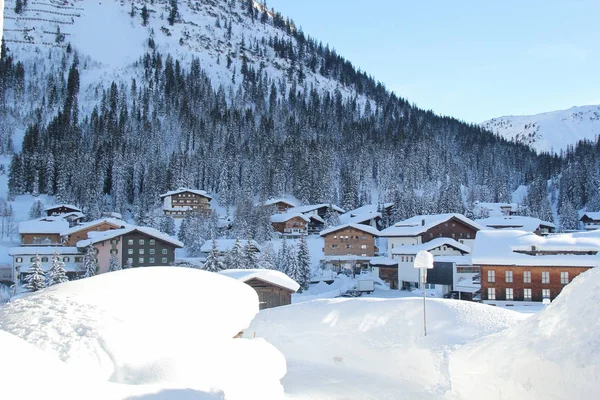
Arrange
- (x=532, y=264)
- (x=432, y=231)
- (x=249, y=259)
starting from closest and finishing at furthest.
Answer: (x=532, y=264)
(x=249, y=259)
(x=432, y=231)

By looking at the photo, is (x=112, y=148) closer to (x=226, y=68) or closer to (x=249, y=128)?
(x=249, y=128)

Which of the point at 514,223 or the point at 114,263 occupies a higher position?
the point at 514,223

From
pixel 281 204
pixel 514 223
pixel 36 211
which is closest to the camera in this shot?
pixel 514 223

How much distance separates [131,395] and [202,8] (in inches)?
7594

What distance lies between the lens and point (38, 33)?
14475 cm

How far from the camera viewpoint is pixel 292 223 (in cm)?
7019

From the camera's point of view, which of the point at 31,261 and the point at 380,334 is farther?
the point at 31,261

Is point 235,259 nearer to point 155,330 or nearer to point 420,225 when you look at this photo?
point 420,225

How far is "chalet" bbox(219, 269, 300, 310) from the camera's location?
21280 millimetres

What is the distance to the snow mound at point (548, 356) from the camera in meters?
7.73

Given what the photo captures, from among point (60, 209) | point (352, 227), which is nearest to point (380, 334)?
point (352, 227)

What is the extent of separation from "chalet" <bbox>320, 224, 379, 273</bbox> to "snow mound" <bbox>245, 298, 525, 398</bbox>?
3628 cm

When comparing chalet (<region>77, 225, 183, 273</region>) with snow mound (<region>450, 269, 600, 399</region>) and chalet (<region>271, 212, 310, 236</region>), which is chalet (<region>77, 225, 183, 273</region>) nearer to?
chalet (<region>271, 212, 310, 236</region>)

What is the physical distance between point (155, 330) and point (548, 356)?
6.67 meters
